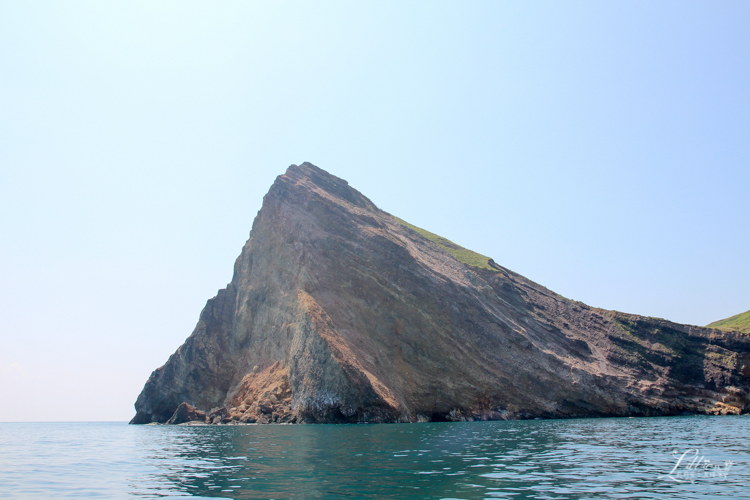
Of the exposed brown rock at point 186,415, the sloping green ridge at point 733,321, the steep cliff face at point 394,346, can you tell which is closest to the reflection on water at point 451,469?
the steep cliff face at point 394,346

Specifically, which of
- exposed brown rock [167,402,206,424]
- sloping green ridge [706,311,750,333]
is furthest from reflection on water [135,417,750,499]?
sloping green ridge [706,311,750,333]

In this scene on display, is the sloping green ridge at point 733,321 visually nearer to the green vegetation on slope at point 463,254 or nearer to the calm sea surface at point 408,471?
the green vegetation on slope at point 463,254

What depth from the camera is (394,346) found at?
66.2 metres

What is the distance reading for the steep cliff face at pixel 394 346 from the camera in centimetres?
5978

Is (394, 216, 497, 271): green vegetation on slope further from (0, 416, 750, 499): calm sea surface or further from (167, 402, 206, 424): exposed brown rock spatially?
(0, 416, 750, 499): calm sea surface

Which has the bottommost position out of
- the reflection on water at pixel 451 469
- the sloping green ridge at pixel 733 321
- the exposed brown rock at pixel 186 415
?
the exposed brown rock at pixel 186 415

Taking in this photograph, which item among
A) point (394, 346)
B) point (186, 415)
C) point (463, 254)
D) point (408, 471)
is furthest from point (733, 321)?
point (408, 471)

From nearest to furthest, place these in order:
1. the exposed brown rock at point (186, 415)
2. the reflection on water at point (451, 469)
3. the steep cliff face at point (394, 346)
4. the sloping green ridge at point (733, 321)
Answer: the reflection on water at point (451, 469)
the steep cliff face at point (394, 346)
the exposed brown rock at point (186, 415)
the sloping green ridge at point (733, 321)

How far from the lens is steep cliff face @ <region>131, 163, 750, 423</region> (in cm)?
5978

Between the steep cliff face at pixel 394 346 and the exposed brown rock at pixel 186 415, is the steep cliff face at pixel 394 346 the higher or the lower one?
the higher one

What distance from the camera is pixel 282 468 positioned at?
1919 cm

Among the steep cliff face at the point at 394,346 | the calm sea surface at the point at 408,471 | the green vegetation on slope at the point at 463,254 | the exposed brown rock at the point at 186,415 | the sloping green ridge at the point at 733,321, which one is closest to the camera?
the calm sea surface at the point at 408,471

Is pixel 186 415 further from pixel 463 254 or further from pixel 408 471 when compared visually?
pixel 408 471

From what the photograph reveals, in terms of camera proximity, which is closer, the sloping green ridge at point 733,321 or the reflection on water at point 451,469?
the reflection on water at point 451,469
